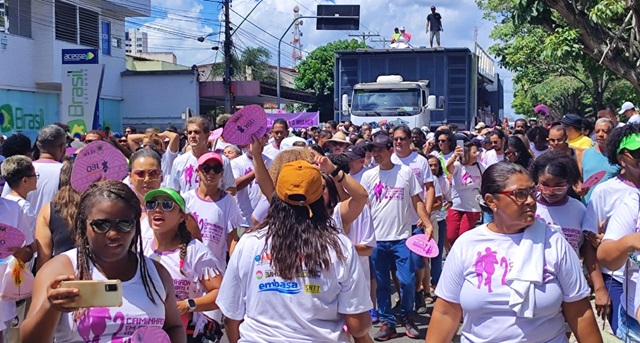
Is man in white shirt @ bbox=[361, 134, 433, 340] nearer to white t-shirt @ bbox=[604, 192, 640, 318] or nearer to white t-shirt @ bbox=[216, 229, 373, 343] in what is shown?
white t-shirt @ bbox=[604, 192, 640, 318]

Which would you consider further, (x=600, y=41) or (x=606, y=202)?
(x=600, y=41)

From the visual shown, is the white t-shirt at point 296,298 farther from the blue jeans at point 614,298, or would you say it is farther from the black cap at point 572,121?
the black cap at point 572,121

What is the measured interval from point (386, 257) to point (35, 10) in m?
23.9

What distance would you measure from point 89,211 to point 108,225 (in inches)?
4.6

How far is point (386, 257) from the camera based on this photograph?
7.42 m

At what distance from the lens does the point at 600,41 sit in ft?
35.4

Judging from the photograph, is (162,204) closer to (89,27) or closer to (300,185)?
(300,185)

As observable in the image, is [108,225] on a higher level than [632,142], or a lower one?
lower

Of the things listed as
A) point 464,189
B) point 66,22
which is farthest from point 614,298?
point 66,22

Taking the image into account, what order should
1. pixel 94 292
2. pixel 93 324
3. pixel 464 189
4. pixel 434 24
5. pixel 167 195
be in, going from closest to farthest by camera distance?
pixel 94 292, pixel 93 324, pixel 167 195, pixel 464 189, pixel 434 24

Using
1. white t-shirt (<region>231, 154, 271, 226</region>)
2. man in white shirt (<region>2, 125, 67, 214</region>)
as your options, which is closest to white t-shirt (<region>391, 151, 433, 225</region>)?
white t-shirt (<region>231, 154, 271, 226</region>)

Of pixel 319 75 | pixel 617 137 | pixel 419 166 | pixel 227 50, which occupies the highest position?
pixel 319 75

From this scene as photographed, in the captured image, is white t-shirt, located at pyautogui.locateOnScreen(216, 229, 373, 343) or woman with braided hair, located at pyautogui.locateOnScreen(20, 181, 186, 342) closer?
woman with braided hair, located at pyautogui.locateOnScreen(20, 181, 186, 342)

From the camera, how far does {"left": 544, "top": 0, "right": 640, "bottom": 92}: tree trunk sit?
1054 cm
